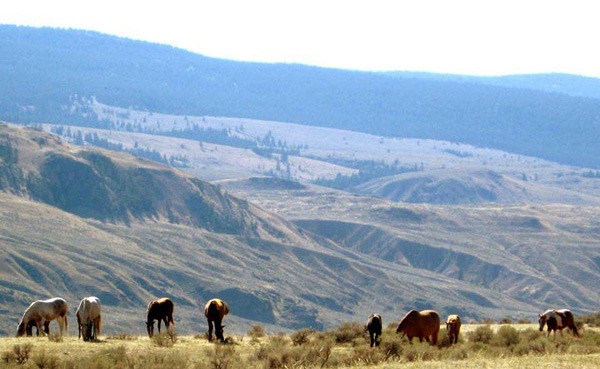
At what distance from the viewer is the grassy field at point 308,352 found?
25.0 metres

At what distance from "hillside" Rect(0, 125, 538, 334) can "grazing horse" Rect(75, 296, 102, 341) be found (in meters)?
51.2

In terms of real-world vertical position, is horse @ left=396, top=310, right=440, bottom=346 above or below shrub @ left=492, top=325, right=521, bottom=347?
above

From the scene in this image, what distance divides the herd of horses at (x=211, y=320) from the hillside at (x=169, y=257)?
163 feet

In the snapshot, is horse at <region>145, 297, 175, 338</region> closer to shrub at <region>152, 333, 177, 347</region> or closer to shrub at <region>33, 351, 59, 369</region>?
shrub at <region>152, 333, 177, 347</region>

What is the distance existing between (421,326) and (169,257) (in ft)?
312

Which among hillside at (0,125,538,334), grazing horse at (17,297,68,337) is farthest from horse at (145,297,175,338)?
hillside at (0,125,538,334)

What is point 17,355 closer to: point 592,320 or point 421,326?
point 421,326

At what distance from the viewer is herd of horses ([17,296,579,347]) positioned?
29906 millimetres

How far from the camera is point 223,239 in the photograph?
141m

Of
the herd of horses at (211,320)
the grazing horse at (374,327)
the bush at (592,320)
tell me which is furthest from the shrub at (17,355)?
the bush at (592,320)

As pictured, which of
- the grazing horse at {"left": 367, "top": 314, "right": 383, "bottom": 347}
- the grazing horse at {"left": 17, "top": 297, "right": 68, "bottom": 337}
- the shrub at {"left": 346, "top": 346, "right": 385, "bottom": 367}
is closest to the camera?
the shrub at {"left": 346, "top": 346, "right": 385, "bottom": 367}

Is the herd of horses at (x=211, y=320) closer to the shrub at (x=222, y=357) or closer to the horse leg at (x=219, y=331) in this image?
the horse leg at (x=219, y=331)

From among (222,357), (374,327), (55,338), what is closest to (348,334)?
(374,327)

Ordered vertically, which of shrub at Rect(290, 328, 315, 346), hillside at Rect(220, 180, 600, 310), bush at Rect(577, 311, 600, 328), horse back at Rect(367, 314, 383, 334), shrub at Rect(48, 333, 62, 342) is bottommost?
hillside at Rect(220, 180, 600, 310)
